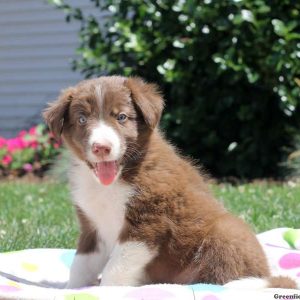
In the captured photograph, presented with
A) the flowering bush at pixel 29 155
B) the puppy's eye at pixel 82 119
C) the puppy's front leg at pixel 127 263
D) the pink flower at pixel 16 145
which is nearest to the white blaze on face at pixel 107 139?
the puppy's eye at pixel 82 119

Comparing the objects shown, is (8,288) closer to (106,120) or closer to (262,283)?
(106,120)

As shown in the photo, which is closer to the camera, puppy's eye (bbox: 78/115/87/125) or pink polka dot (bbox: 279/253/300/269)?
puppy's eye (bbox: 78/115/87/125)

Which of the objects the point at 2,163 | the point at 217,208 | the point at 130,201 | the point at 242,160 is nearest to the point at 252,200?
the point at 242,160

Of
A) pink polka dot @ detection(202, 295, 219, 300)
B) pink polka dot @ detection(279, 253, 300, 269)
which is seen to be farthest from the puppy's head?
pink polka dot @ detection(279, 253, 300, 269)

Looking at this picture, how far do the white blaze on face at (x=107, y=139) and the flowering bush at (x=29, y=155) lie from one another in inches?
287

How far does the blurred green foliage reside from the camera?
8398 millimetres

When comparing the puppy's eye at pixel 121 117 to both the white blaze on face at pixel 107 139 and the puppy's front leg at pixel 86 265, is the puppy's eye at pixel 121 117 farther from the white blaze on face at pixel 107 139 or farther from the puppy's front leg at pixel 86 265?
the puppy's front leg at pixel 86 265

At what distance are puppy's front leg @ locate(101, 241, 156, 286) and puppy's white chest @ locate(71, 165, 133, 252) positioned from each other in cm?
14

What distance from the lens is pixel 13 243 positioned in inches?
207

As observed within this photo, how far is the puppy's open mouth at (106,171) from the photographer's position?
3660mm

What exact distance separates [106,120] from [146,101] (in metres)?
0.29

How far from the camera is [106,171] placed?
Answer: 3.67 m

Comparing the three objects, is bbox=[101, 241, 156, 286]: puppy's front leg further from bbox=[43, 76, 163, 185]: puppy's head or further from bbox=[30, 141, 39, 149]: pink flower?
bbox=[30, 141, 39, 149]: pink flower

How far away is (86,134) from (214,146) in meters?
6.34
